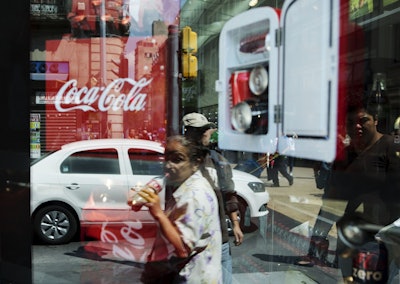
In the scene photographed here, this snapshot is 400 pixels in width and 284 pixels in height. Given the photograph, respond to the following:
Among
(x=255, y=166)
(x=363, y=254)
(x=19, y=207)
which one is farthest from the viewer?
(x=363, y=254)

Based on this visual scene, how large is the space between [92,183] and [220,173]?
0.60 metres

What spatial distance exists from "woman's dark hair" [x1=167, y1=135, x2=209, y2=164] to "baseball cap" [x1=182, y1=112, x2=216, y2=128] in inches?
2.7

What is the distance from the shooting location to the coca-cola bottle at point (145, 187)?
6.10 ft

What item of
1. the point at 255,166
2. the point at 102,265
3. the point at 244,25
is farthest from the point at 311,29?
the point at 102,265

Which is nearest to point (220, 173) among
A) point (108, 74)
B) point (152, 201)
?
point (152, 201)

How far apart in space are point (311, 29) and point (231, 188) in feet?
2.69

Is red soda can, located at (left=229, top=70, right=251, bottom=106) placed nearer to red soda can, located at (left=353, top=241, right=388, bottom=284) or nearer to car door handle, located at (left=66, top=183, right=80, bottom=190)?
car door handle, located at (left=66, top=183, right=80, bottom=190)

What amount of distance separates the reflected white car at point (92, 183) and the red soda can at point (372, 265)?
769 millimetres

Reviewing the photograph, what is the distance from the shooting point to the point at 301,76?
1.85 meters

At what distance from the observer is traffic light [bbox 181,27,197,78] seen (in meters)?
1.85

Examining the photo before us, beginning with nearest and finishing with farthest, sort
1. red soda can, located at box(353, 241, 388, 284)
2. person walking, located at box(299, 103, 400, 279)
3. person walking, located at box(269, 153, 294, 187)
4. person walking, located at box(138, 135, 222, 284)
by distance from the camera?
1. person walking, located at box(138, 135, 222, 284)
2. person walking, located at box(269, 153, 294, 187)
3. red soda can, located at box(353, 241, 388, 284)
4. person walking, located at box(299, 103, 400, 279)

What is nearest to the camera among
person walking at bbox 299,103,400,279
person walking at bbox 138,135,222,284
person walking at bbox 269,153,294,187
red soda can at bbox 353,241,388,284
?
person walking at bbox 138,135,222,284

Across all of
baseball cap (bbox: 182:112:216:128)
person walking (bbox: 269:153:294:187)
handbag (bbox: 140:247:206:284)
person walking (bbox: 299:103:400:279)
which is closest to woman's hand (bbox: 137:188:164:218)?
handbag (bbox: 140:247:206:284)

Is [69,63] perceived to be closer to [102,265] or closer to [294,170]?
[102,265]
